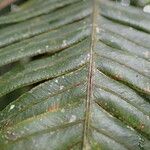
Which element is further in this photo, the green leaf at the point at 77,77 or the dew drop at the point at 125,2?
the dew drop at the point at 125,2

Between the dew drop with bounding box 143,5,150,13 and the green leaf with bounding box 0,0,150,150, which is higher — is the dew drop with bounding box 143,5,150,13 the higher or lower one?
the higher one

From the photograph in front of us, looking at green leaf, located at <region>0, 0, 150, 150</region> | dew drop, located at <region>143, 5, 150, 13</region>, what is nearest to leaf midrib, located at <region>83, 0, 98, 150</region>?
green leaf, located at <region>0, 0, 150, 150</region>

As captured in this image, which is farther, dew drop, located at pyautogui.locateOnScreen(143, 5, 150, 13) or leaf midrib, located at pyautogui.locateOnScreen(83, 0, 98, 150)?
dew drop, located at pyautogui.locateOnScreen(143, 5, 150, 13)

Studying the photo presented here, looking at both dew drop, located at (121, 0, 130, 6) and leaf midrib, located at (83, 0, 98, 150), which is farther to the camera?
dew drop, located at (121, 0, 130, 6)

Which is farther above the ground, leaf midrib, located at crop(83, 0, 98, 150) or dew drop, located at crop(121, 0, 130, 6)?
dew drop, located at crop(121, 0, 130, 6)

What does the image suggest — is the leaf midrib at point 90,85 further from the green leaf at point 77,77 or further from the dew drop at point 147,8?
the dew drop at point 147,8

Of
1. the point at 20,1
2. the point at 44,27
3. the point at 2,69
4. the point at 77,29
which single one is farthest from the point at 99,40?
the point at 20,1

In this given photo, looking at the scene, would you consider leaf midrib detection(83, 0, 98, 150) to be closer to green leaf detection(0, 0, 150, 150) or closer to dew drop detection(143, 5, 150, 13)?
green leaf detection(0, 0, 150, 150)

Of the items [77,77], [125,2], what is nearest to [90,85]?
[77,77]

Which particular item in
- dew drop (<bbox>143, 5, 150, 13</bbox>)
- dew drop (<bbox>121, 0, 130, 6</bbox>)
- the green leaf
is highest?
dew drop (<bbox>121, 0, 130, 6</bbox>)

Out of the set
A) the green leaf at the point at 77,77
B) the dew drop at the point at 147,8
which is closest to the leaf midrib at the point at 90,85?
the green leaf at the point at 77,77
